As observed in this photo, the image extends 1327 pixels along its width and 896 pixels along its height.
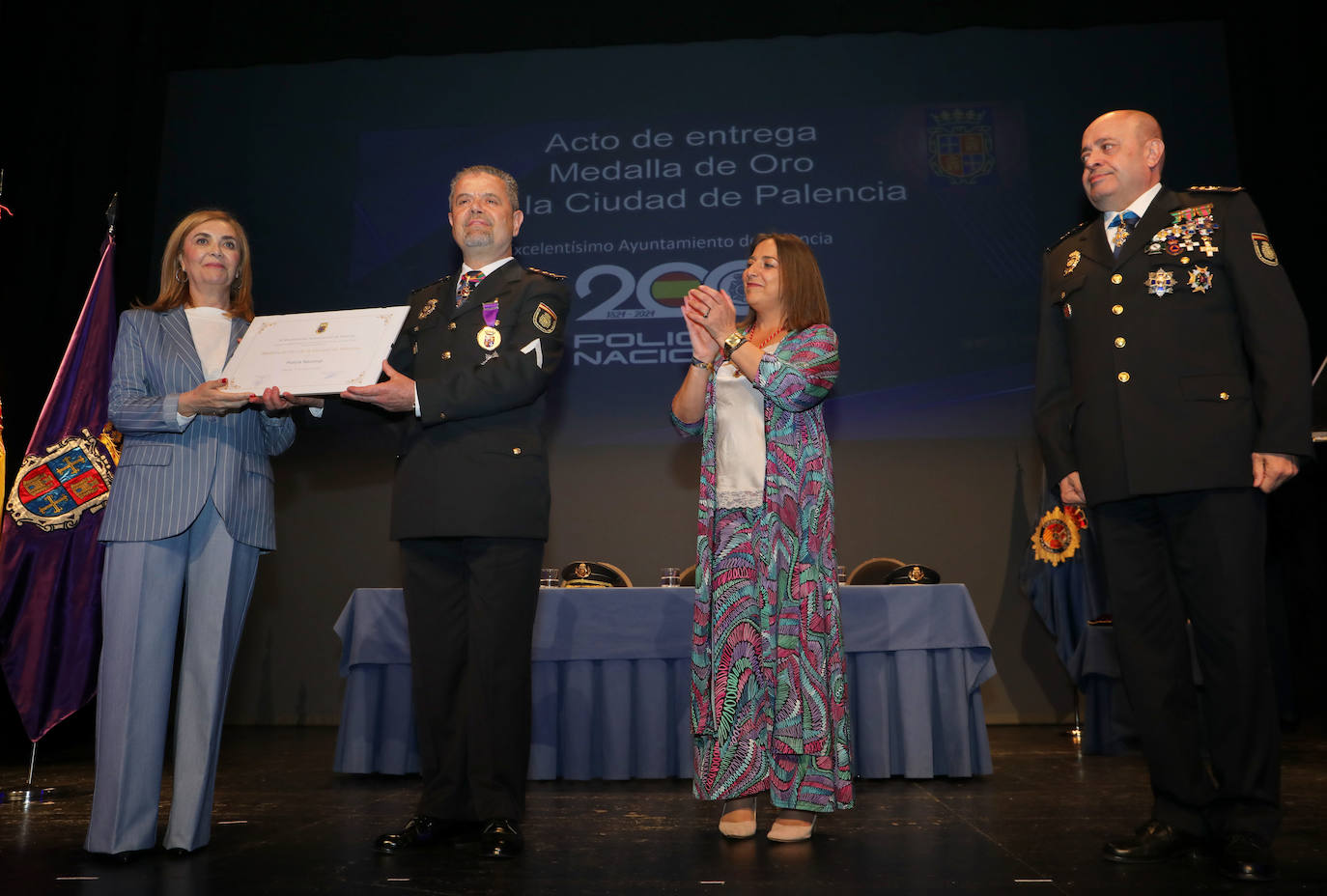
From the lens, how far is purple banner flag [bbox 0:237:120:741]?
3588 mm

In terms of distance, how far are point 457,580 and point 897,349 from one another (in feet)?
12.5

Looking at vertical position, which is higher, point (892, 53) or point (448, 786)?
point (892, 53)

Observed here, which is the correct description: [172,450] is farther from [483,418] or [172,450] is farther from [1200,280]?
[1200,280]

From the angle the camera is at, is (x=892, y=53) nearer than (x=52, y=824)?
No

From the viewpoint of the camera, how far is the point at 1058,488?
2.48 metres

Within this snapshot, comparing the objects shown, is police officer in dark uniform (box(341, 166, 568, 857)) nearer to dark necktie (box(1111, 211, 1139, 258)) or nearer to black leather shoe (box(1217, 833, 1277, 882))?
dark necktie (box(1111, 211, 1139, 258))

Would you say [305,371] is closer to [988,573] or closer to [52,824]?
[52,824]

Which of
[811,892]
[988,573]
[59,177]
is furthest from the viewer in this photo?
[988,573]

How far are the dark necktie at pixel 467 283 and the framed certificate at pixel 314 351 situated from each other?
169 mm

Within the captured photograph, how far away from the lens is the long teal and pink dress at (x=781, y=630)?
2539 millimetres

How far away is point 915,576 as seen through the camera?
4031 millimetres

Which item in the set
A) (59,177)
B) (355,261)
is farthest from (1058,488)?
(59,177)

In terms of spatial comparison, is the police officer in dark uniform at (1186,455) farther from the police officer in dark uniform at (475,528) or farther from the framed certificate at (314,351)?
the framed certificate at (314,351)

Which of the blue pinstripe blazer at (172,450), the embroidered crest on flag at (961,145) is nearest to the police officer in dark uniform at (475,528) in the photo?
the blue pinstripe blazer at (172,450)
